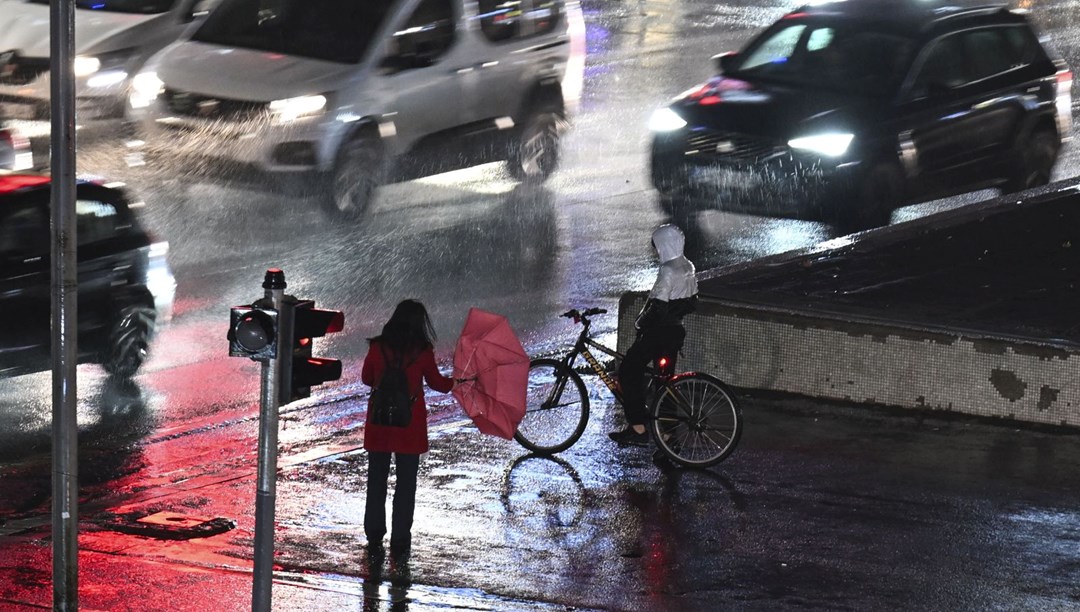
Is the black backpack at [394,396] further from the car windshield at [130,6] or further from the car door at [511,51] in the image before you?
the car windshield at [130,6]

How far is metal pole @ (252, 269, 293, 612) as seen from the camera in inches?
256

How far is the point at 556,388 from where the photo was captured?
10953 mm

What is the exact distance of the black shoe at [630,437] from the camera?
1087 cm

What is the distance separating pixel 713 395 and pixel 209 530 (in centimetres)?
312

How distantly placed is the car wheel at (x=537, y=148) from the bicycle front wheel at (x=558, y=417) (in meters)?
7.65

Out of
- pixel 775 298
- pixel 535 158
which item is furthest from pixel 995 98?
pixel 775 298

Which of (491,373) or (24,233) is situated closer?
(491,373)

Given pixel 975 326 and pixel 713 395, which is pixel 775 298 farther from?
pixel 713 395

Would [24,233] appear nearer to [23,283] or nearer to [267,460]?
[23,283]

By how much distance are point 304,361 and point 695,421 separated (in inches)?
164

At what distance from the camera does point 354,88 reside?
16438mm

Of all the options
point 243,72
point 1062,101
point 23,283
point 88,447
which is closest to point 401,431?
point 88,447

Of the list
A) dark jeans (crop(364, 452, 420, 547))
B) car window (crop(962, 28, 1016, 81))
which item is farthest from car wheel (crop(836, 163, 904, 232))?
dark jeans (crop(364, 452, 420, 547))

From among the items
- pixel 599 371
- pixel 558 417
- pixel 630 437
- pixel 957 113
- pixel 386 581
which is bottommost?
pixel 386 581
